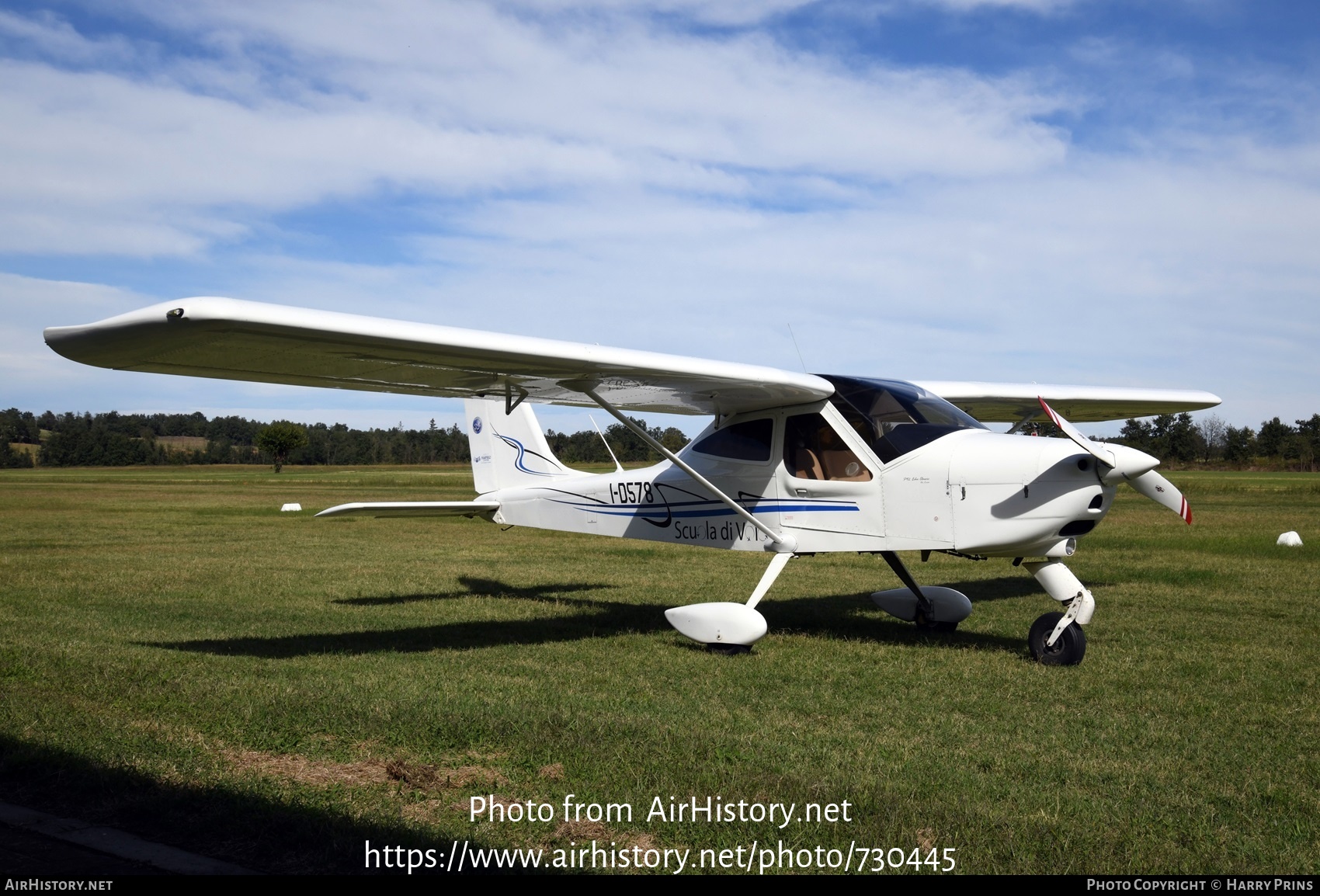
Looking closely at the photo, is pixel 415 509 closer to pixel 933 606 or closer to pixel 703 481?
pixel 703 481

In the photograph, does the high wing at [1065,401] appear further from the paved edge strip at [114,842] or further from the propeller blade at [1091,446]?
the paved edge strip at [114,842]

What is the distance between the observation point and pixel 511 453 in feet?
40.1

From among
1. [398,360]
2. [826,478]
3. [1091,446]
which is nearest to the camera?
[1091,446]

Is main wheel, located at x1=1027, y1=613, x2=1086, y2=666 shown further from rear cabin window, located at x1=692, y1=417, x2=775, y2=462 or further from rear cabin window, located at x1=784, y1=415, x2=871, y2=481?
rear cabin window, located at x1=692, y1=417, x2=775, y2=462

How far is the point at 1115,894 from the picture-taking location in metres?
3.39

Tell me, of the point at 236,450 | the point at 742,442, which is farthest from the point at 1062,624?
the point at 236,450

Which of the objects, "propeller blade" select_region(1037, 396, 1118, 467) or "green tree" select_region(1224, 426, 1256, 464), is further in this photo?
"green tree" select_region(1224, 426, 1256, 464)

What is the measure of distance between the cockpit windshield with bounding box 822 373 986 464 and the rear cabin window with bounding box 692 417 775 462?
2.67 ft

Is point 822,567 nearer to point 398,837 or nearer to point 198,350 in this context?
point 198,350

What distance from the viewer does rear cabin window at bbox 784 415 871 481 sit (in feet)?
28.5

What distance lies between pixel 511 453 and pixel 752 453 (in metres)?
3.92

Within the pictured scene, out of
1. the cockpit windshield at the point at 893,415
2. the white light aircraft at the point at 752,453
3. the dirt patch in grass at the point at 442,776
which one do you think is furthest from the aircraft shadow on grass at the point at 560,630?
the dirt patch in grass at the point at 442,776

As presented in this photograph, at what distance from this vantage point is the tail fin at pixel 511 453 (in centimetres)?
1205

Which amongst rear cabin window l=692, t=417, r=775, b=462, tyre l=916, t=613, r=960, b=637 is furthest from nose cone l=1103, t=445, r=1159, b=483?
rear cabin window l=692, t=417, r=775, b=462
